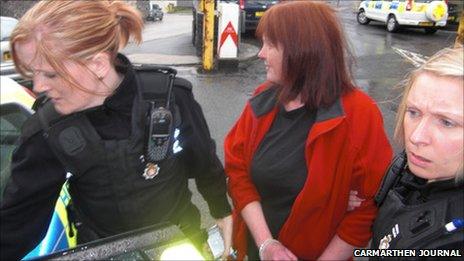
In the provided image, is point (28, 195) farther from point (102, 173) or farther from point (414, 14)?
point (414, 14)

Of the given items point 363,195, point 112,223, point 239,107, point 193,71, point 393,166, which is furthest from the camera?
point 193,71

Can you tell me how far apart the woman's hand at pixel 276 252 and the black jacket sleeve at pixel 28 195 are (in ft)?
3.08

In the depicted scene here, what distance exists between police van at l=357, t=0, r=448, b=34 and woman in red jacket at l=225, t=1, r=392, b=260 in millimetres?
15681

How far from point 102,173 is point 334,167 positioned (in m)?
0.93

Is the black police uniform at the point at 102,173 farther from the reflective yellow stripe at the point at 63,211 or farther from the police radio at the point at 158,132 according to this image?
the reflective yellow stripe at the point at 63,211

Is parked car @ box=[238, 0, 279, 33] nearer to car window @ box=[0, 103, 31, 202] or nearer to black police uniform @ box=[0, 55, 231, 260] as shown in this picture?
car window @ box=[0, 103, 31, 202]

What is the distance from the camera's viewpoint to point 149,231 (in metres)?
1.32

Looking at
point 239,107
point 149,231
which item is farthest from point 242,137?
point 239,107

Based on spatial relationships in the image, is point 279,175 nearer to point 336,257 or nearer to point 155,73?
point 336,257

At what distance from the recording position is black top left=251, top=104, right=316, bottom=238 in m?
1.94

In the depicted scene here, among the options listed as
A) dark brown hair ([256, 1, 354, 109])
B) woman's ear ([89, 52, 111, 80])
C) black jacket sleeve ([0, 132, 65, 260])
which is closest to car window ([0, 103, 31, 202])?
black jacket sleeve ([0, 132, 65, 260])

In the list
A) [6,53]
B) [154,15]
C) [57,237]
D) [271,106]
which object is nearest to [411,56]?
[6,53]

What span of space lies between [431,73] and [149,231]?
0.96 m

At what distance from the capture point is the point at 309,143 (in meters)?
1.86
